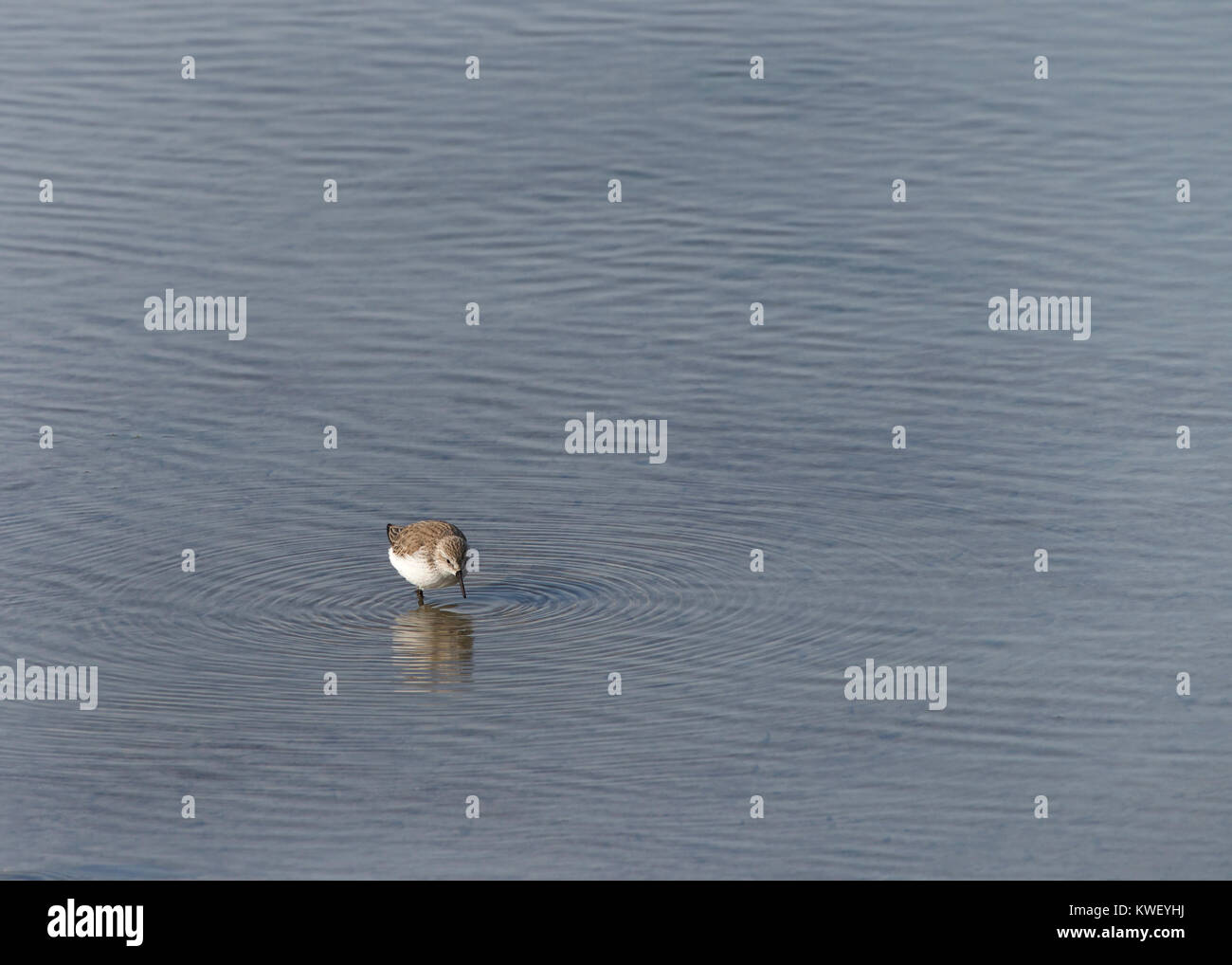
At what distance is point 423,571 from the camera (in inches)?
677

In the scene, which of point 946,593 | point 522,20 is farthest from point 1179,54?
point 946,593

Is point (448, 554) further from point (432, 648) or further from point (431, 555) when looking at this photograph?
point (432, 648)

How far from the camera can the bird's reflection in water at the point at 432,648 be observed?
16234 millimetres

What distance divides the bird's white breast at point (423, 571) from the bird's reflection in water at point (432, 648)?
30 centimetres

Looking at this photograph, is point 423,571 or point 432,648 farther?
point 423,571

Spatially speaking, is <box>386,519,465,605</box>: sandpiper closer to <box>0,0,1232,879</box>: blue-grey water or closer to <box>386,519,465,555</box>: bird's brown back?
<box>386,519,465,555</box>: bird's brown back

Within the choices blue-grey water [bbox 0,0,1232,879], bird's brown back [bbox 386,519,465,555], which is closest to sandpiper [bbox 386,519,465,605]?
bird's brown back [bbox 386,519,465,555]

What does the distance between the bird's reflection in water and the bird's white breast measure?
0.98 ft

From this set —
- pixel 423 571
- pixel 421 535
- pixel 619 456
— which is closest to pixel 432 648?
pixel 423 571

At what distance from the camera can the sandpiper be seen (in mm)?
17125

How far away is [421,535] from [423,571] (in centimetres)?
30

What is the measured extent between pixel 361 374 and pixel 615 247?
4.40 m

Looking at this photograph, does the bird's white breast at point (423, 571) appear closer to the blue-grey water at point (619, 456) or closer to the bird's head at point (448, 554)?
the bird's head at point (448, 554)

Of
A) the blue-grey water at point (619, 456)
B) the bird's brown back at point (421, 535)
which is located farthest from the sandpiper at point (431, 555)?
the blue-grey water at point (619, 456)
